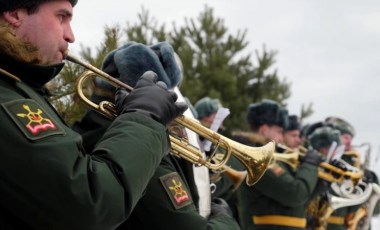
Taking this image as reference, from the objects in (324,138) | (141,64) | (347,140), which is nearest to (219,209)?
(141,64)

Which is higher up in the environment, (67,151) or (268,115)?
(67,151)

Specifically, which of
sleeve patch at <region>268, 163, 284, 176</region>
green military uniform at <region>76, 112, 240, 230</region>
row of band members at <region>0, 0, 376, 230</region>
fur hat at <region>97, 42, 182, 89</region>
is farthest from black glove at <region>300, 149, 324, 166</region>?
green military uniform at <region>76, 112, 240, 230</region>

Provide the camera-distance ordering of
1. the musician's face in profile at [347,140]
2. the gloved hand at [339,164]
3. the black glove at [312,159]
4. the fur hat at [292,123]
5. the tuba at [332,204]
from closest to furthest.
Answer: the black glove at [312,159]
the gloved hand at [339,164]
the fur hat at [292,123]
the tuba at [332,204]
the musician's face in profile at [347,140]

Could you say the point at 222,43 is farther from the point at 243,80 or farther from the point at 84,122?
the point at 84,122

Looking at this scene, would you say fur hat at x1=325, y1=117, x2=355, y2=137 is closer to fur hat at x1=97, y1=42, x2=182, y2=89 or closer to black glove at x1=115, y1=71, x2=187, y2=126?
fur hat at x1=97, y1=42, x2=182, y2=89

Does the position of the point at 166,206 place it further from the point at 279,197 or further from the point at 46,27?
the point at 279,197

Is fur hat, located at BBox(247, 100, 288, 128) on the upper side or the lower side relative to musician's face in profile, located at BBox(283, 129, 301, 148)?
upper

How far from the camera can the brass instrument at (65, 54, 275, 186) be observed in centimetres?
236

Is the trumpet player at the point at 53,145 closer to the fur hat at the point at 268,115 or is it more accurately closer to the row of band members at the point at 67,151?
the row of band members at the point at 67,151

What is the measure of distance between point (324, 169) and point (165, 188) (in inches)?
159

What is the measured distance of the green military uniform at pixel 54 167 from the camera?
65.1 inches

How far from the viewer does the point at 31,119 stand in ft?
5.56

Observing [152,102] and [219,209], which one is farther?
[219,209]

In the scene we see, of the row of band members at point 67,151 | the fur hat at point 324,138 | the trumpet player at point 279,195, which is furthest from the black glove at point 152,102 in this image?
the fur hat at point 324,138
